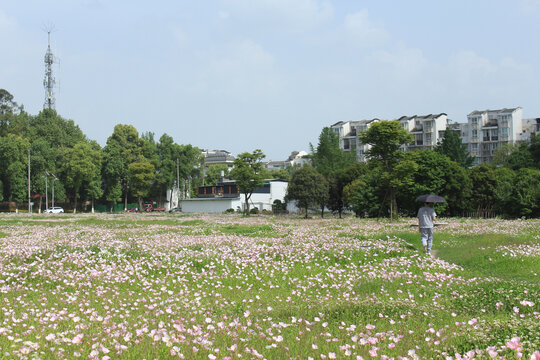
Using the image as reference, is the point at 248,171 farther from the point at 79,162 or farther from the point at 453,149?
the point at 453,149

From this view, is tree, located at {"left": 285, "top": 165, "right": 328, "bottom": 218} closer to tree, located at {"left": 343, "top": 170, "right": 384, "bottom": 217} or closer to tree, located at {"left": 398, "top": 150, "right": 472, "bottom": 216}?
tree, located at {"left": 343, "top": 170, "right": 384, "bottom": 217}

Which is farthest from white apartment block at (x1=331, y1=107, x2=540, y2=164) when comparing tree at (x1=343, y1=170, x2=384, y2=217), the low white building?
tree at (x1=343, y1=170, x2=384, y2=217)

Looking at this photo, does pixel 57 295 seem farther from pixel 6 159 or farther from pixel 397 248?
pixel 6 159

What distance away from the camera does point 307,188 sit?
59188mm

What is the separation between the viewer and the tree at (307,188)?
59062 millimetres

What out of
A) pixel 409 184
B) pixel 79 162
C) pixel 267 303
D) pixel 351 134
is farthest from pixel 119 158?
pixel 267 303

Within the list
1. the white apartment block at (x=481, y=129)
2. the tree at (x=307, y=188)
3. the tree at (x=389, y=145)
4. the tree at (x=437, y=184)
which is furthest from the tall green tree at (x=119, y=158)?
the tree at (x=389, y=145)

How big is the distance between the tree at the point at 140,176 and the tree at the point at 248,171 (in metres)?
33.2

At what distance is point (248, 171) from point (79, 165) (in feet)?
119

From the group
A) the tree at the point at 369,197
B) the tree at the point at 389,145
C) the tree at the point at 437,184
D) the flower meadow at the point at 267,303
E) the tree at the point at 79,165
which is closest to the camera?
the flower meadow at the point at 267,303

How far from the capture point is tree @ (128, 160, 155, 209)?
318ft

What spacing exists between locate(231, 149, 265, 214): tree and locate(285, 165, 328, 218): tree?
382 inches

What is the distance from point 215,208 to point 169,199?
98.2 ft

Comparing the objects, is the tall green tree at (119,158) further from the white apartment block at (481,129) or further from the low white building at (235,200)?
the white apartment block at (481,129)
